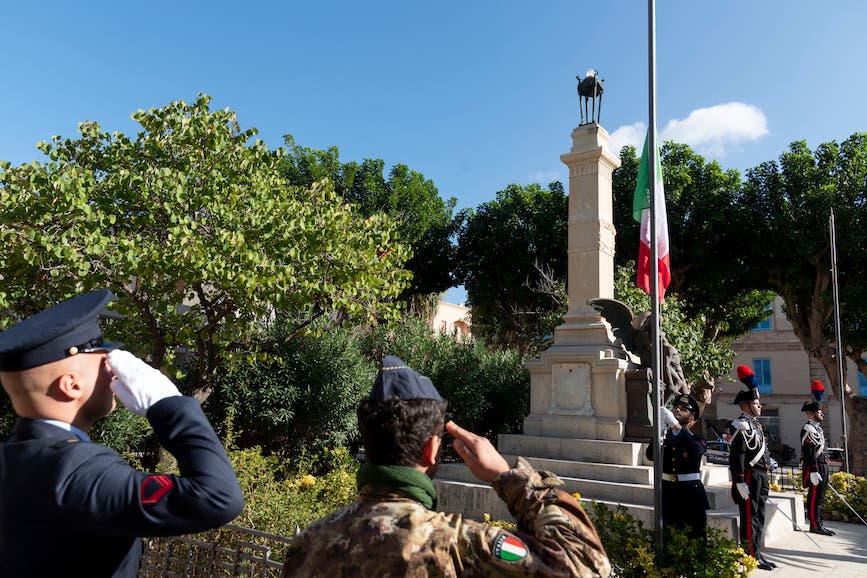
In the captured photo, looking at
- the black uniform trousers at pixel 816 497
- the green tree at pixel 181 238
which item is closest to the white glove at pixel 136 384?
the green tree at pixel 181 238

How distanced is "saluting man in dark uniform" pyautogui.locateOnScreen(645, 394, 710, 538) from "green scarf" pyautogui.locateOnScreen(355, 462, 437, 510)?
5429 millimetres

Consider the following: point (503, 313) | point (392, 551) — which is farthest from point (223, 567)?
point (503, 313)

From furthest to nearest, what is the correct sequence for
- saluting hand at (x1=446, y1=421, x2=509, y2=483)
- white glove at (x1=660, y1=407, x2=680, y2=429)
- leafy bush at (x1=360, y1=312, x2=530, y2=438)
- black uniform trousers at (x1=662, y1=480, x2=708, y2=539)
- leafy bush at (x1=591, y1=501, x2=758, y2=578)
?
leafy bush at (x1=360, y1=312, x2=530, y2=438) < white glove at (x1=660, y1=407, x2=680, y2=429) < black uniform trousers at (x1=662, y1=480, x2=708, y2=539) < leafy bush at (x1=591, y1=501, x2=758, y2=578) < saluting hand at (x1=446, y1=421, x2=509, y2=483)

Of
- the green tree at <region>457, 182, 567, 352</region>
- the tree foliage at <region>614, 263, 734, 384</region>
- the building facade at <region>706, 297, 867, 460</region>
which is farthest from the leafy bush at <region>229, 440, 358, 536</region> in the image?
the building facade at <region>706, 297, 867, 460</region>

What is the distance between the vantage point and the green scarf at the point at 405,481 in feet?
5.82

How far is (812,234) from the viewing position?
20.7 metres

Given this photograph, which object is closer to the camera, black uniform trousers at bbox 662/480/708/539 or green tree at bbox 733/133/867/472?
black uniform trousers at bbox 662/480/708/539

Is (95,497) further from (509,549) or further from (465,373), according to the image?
(465,373)

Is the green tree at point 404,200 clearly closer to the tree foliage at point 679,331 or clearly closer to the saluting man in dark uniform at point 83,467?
the tree foliage at point 679,331

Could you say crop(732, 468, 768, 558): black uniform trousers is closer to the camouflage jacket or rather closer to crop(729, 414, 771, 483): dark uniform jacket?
crop(729, 414, 771, 483): dark uniform jacket

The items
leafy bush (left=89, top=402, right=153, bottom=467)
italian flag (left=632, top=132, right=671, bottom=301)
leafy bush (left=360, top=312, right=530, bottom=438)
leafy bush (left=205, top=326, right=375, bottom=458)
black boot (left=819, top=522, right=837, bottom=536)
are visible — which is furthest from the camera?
leafy bush (left=360, top=312, right=530, bottom=438)

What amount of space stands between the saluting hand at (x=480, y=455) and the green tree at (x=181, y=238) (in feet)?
23.5

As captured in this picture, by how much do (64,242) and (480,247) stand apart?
62.3ft

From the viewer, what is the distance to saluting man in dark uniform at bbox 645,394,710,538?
255 inches
